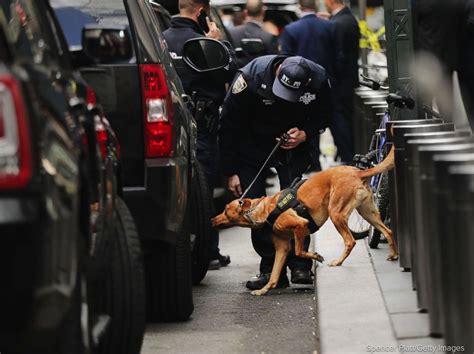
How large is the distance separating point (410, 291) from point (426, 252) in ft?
5.59

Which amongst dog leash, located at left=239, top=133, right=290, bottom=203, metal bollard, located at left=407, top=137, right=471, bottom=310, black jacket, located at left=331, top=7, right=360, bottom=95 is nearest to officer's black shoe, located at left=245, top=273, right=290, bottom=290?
dog leash, located at left=239, top=133, right=290, bottom=203

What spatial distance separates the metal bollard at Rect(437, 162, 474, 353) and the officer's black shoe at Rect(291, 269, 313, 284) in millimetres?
3777

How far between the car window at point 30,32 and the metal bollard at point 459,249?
5.29ft

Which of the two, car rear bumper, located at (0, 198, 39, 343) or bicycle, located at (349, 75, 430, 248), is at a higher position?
car rear bumper, located at (0, 198, 39, 343)

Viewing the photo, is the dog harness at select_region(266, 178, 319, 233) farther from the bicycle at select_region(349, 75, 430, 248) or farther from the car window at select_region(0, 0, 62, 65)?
the car window at select_region(0, 0, 62, 65)

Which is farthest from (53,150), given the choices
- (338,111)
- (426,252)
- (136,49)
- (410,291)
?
(338,111)

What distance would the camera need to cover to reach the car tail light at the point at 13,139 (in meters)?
4.37

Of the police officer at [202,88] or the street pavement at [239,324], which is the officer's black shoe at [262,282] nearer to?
the street pavement at [239,324]

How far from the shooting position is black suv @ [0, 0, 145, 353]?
14.3 ft

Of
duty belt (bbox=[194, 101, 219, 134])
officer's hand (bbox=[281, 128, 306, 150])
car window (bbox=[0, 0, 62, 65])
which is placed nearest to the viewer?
car window (bbox=[0, 0, 62, 65])

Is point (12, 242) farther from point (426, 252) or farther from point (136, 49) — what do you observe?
point (136, 49)

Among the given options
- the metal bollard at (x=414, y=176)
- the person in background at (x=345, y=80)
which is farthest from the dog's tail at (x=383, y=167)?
the person in background at (x=345, y=80)

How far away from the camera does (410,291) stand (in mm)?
8703

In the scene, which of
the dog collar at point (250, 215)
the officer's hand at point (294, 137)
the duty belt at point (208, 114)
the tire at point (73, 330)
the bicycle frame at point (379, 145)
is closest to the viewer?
the tire at point (73, 330)
